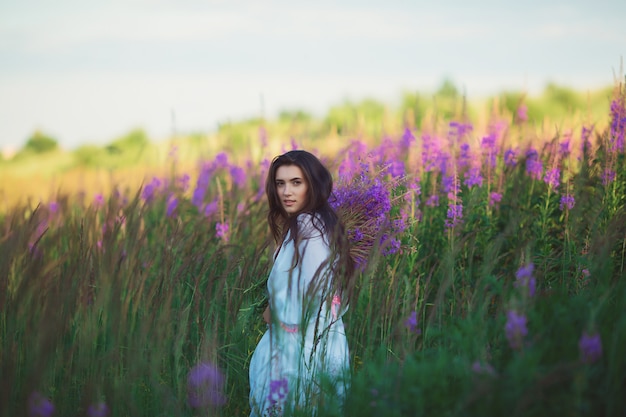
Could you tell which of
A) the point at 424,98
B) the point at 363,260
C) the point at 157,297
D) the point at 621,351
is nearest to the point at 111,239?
the point at 157,297

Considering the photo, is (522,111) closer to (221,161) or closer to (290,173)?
(221,161)

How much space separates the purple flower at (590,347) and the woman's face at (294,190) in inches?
68.3

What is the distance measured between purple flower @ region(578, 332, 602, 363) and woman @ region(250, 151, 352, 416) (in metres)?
0.92

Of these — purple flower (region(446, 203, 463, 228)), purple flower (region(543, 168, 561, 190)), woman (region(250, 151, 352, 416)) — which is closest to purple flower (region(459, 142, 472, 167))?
purple flower (region(543, 168, 561, 190))

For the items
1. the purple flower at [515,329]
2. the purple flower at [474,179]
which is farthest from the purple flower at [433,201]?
the purple flower at [515,329]

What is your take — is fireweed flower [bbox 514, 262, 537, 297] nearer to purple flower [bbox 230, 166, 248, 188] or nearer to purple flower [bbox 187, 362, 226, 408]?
purple flower [bbox 187, 362, 226, 408]

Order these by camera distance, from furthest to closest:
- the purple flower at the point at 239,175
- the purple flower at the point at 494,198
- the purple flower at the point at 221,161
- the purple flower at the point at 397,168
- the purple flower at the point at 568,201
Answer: the purple flower at the point at 221,161, the purple flower at the point at 239,175, the purple flower at the point at 397,168, the purple flower at the point at 494,198, the purple flower at the point at 568,201

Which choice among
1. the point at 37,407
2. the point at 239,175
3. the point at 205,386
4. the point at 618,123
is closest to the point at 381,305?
the point at 205,386

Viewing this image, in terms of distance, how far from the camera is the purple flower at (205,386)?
2566 mm

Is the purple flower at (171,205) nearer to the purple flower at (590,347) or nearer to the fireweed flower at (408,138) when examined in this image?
the fireweed flower at (408,138)

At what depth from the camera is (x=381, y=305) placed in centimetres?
309

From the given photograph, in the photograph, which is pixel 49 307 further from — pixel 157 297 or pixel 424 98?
pixel 424 98

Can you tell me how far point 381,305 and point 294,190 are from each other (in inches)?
Answer: 31.1

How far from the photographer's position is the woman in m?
2.57
